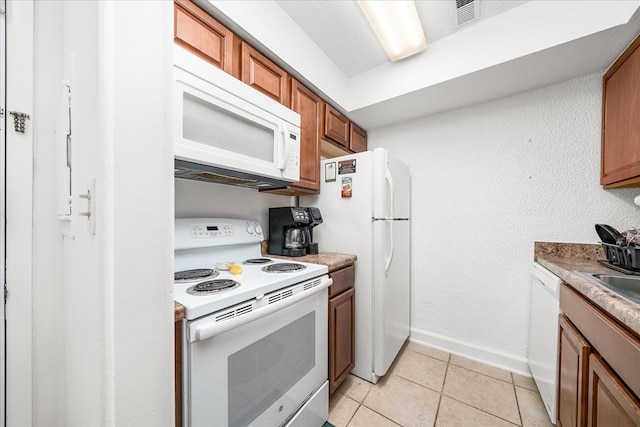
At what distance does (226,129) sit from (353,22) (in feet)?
3.64

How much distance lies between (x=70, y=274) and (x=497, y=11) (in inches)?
96.3

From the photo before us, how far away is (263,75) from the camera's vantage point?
1.40 m

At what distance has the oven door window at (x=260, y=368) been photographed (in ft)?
2.45

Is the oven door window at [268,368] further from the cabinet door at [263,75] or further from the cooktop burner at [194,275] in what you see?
the cabinet door at [263,75]

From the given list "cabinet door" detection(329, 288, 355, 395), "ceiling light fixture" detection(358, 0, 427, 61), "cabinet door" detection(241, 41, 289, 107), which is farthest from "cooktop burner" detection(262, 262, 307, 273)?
"ceiling light fixture" detection(358, 0, 427, 61)

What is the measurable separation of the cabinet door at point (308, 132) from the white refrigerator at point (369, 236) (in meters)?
0.12

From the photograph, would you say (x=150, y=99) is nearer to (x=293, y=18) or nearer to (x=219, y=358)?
(x=219, y=358)

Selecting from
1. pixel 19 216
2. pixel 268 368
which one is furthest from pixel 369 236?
pixel 19 216

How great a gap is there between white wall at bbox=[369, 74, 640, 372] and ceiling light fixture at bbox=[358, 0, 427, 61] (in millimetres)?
689

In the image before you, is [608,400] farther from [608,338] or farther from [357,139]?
[357,139]

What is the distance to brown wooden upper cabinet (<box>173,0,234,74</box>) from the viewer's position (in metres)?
1.05

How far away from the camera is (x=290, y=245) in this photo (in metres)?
1.67

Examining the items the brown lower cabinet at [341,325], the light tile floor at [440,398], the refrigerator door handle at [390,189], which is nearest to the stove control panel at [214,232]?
the brown lower cabinet at [341,325]

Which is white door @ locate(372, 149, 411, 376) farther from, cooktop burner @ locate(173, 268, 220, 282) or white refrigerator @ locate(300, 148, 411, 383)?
cooktop burner @ locate(173, 268, 220, 282)
